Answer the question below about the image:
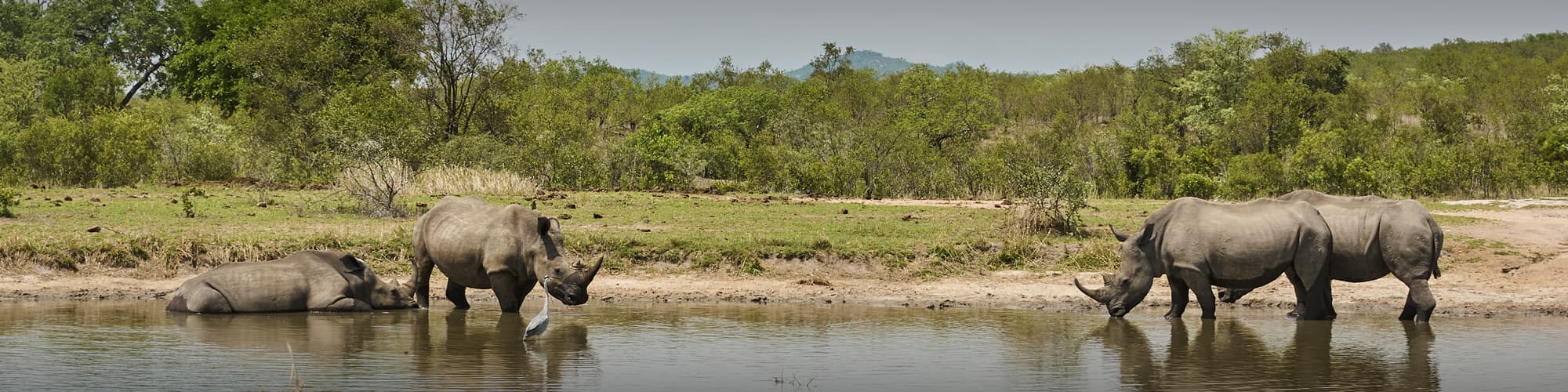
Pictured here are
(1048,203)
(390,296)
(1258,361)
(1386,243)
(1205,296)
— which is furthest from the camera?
(1048,203)

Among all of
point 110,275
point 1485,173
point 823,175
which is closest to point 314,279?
point 110,275

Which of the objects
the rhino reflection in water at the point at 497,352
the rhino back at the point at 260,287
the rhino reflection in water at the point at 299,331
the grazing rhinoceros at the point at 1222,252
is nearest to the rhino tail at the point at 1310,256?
the grazing rhinoceros at the point at 1222,252

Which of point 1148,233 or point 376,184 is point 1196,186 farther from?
point 1148,233

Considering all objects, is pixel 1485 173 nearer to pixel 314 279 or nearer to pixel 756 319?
pixel 756 319

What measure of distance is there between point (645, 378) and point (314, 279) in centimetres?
638

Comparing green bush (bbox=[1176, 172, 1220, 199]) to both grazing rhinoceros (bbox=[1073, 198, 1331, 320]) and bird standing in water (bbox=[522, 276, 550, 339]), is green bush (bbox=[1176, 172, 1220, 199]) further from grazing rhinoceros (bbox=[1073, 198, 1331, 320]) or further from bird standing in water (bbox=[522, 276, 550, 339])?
bird standing in water (bbox=[522, 276, 550, 339])

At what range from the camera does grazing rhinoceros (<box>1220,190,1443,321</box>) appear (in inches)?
581

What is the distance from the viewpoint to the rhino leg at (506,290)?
48.4ft

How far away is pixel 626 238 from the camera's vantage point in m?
20.2

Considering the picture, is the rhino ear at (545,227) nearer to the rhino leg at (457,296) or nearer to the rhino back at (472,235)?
the rhino back at (472,235)

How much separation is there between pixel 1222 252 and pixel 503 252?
7.70 m

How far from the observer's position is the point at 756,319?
15.5 metres

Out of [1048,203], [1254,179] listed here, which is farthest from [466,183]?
[1254,179]

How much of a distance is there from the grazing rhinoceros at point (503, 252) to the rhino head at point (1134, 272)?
574cm
